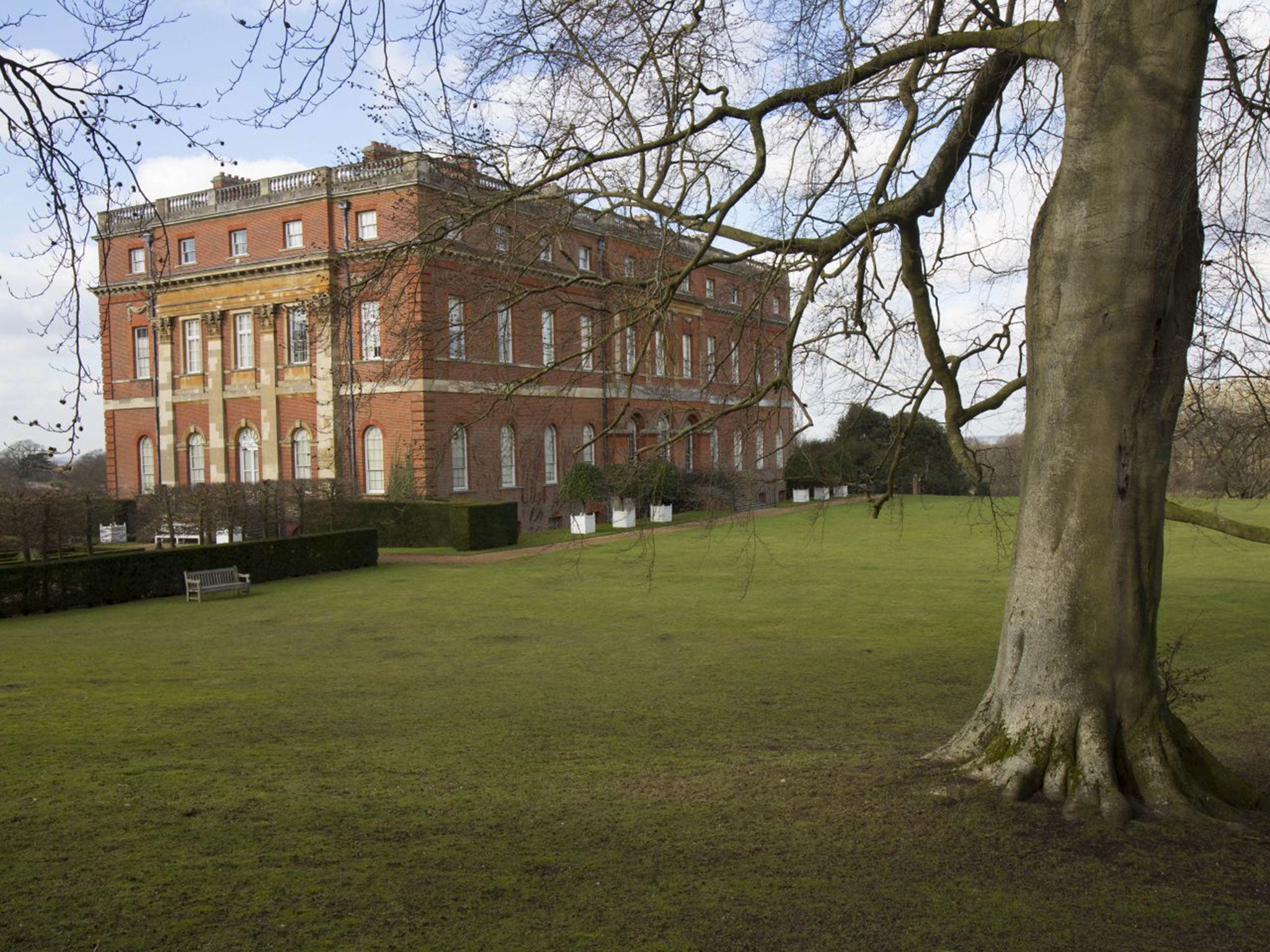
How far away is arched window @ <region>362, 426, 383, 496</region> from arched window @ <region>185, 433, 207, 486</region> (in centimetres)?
751

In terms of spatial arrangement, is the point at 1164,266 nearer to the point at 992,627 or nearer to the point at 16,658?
the point at 992,627

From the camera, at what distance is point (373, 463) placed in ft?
107

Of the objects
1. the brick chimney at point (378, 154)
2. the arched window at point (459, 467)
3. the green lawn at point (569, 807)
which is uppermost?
the brick chimney at point (378, 154)

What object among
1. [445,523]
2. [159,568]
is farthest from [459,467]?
[159,568]

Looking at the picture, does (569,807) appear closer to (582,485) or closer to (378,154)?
(378,154)

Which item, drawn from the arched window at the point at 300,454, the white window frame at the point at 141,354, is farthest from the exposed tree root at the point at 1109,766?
the white window frame at the point at 141,354

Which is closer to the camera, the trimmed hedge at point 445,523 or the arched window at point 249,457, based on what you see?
the trimmed hedge at point 445,523

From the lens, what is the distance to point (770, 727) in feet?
30.2

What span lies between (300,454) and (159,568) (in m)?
13.7

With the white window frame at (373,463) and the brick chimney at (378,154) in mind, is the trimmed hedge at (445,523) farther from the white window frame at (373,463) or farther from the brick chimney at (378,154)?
the brick chimney at (378,154)

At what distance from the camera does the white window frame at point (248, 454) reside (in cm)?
3503

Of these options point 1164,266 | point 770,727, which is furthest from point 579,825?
point 1164,266

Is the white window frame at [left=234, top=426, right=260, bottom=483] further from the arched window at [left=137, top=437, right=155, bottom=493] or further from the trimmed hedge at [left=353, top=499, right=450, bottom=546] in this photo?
the trimmed hedge at [left=353, top=499, right=450, bottom=546]

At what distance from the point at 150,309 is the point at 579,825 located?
4689 millimetres
